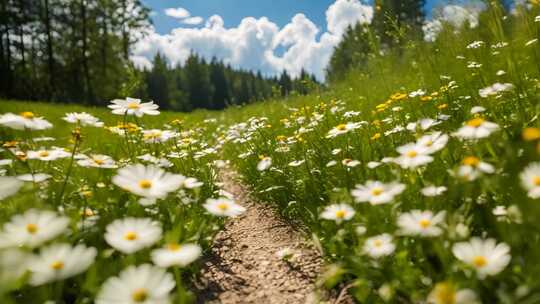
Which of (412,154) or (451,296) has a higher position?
(412,154)

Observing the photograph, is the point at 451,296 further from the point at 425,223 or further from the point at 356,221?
the point at 356,221

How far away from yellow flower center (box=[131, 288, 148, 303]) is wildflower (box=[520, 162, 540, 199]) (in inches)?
39.0

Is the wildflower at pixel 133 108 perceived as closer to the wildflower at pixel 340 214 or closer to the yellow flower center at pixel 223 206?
the yellow flower center at pixel 223 206

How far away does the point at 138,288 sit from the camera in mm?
960

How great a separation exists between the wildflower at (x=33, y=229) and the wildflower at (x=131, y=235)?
0.13 meters

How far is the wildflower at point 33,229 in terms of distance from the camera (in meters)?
1.07

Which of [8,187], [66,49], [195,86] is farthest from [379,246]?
[195,86]

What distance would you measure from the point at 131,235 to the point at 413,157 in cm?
96

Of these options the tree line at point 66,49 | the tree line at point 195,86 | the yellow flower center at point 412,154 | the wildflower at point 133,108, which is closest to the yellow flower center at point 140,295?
the yellow flower center at point 412,154

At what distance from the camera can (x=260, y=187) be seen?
2.98 meters

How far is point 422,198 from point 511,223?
36cm

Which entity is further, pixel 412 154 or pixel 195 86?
pixel 195 86

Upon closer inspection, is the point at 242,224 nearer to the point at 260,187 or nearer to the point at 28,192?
the point at 260,187

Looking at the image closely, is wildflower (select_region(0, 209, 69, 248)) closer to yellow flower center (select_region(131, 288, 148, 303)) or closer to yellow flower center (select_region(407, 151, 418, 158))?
yellow flower center (select_region(131, 288, 148, 303))
